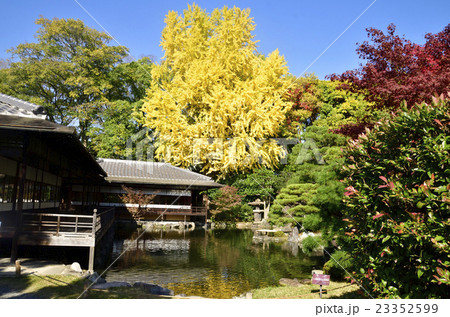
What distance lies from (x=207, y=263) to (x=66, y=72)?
79.9ft

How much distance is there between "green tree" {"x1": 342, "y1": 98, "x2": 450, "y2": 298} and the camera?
339 cm

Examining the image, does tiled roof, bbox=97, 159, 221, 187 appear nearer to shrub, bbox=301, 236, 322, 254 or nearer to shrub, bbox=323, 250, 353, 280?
shrub, bbox=301, 236, 322, 254

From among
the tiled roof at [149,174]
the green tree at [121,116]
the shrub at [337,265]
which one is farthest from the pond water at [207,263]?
the green tree at [121,116]

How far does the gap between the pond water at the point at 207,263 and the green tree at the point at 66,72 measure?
623 inches

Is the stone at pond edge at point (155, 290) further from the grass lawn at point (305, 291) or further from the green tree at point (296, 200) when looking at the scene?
the green tree at point (296, 200)

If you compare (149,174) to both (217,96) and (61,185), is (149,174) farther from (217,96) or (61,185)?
(217,96)

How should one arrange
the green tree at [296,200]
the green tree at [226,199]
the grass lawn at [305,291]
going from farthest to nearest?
the green tree at [226,199] < the green tree at [296,200] < the grass lawn at [305,291]


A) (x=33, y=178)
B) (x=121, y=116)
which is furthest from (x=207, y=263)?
(x=121, y=116)

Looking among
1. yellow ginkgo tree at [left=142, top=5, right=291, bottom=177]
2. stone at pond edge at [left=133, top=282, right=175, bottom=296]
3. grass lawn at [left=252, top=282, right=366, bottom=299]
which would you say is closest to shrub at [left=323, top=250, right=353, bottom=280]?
grass lawn at [left=252, top=282, right=366, bottom=299]

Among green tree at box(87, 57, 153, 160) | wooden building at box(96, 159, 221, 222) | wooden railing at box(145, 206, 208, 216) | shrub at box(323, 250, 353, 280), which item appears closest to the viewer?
shrub at box(323, 250, 353, 280)

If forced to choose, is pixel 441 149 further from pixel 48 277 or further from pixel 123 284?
pixel 48 277

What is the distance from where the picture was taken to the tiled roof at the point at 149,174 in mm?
25306

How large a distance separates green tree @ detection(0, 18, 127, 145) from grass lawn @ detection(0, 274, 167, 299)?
24.1m

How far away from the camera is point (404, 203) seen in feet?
12.4
